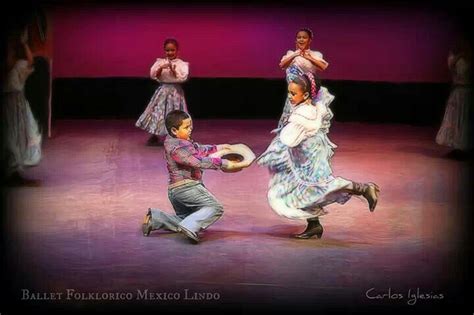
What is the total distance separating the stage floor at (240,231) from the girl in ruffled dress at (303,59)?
329mm

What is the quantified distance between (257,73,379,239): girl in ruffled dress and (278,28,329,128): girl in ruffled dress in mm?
67

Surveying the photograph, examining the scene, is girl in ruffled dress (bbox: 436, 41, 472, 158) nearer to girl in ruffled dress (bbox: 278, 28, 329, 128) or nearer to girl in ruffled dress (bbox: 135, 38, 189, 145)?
girl in ruffled dress (bbox: 278, 28, 329, 128)

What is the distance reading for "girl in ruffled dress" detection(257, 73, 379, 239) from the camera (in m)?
6.48

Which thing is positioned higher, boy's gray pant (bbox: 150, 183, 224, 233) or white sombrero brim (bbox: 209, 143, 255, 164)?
white sombrero brim (bbox: 209, 143, 255, 164)

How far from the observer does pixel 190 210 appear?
6.62 meters

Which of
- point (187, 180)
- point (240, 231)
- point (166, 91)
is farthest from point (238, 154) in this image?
point (166, 91)

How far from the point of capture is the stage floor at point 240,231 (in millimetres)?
6656

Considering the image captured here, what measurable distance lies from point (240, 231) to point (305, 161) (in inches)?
22.1

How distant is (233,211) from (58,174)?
1025 millimetres

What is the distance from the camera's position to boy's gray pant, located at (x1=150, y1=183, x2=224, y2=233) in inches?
259

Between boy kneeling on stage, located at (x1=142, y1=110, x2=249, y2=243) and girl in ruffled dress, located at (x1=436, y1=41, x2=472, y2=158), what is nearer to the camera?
boy kneeling on stage, located at (x1=142, y1=110, x2=249, y2=243)

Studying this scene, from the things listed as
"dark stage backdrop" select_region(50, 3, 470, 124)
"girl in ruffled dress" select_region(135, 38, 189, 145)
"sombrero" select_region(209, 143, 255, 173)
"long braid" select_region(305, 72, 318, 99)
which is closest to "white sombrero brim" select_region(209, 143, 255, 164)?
"sombrero" select_region(209, 143, 255, 173)

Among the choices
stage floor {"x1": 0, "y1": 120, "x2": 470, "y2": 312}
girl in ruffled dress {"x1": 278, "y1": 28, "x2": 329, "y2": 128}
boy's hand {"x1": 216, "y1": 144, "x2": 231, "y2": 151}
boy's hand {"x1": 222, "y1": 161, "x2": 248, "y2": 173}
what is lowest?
stage floor {"x1": 0, "y1": 120, "x2": 470, "y2": 312}

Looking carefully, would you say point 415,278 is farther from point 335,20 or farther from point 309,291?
point 335,20
